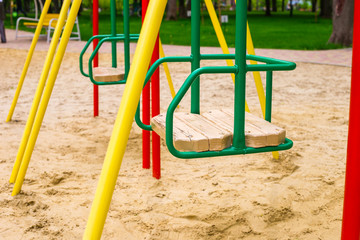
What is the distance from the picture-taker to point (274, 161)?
309 centimetres

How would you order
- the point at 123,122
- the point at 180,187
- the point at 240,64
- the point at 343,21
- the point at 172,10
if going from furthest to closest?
1. the point at 172,10
2. the point at 343,21
3. the point at 180,187
4. the point at 240,64
5. the point at 123,122

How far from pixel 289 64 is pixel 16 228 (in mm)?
1393

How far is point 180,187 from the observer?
104 inches

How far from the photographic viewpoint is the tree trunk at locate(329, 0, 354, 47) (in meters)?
Result: 9.12

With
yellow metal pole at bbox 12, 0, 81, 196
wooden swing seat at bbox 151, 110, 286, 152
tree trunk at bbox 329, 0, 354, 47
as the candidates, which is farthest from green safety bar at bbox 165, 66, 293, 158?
tree trunk at bbox 329, 0, 354, 47

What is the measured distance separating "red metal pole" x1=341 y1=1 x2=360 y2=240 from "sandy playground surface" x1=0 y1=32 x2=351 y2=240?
623 millimetres

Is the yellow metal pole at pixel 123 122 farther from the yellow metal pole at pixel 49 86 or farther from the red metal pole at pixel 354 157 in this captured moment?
the yellow metal pole at pixel 49 86

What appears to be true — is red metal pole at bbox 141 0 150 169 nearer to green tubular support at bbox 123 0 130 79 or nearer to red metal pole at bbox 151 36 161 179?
red metal pole at bbox 151 36 161 179

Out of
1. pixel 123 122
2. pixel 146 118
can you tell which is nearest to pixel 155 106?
pixel 146 118

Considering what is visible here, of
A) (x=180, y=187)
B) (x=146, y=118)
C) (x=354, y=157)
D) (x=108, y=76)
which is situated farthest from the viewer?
(x=108, y=76)

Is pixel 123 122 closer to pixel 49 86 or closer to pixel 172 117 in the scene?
pixel 172 117

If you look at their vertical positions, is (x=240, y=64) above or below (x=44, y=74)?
above

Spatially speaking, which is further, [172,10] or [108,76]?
[172,10]

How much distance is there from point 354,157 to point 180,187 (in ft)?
4.45
